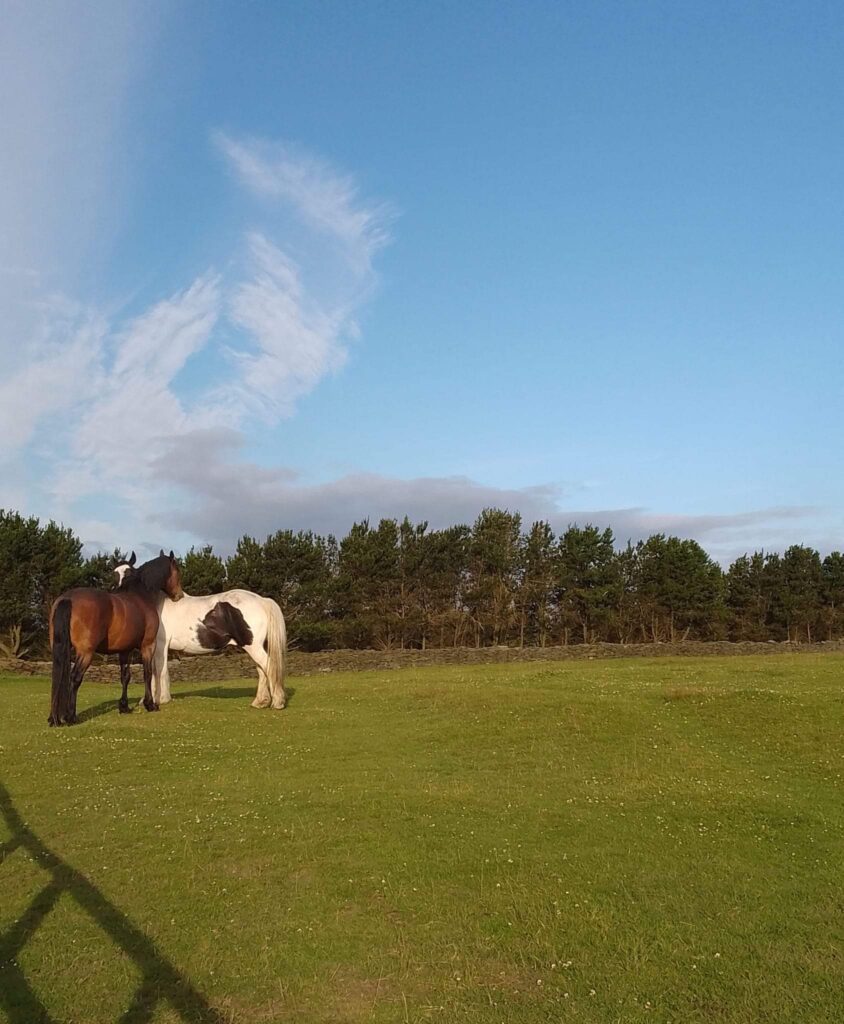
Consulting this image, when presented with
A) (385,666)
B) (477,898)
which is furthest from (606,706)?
(385,666)

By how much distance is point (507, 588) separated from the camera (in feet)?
222

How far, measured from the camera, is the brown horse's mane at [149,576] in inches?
841

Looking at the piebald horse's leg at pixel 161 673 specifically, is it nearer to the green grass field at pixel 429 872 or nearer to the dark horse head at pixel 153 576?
the dark horse head at pixel 153 576

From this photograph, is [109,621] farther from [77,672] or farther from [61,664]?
[61,664]

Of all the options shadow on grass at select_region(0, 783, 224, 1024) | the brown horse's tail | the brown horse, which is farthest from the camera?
the brown horse

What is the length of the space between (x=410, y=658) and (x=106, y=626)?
2746cm

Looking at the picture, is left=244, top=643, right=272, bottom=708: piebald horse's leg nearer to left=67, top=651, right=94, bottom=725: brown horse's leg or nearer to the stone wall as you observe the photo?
left=67, top=651, right=94, bottom=725: brown horse's leg

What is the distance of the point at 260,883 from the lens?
8.55 m

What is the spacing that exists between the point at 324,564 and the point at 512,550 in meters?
17.2

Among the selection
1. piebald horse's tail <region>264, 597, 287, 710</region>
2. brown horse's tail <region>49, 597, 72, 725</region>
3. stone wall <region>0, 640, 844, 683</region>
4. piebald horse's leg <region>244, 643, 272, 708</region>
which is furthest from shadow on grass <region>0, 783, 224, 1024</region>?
stone wall <region>0, 640, 844, 683</region>

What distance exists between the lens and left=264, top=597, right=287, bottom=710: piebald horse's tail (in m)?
22.2

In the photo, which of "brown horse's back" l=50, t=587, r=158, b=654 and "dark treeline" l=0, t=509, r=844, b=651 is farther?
"dark treeline" l=0, t=509, r=844, b=651

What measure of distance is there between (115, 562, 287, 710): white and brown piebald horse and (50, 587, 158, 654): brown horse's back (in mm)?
1050

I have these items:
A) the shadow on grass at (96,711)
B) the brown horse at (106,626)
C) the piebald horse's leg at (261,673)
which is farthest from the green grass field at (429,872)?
the piebald horse's leg at (261,673)
